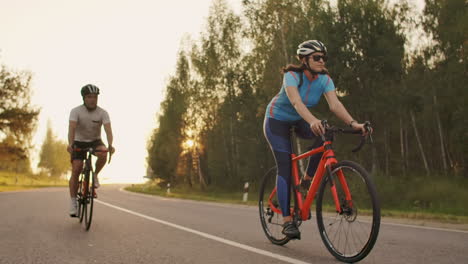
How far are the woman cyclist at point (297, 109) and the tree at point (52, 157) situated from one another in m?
102

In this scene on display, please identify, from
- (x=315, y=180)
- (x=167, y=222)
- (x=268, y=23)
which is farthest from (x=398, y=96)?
(x=315, y=180)

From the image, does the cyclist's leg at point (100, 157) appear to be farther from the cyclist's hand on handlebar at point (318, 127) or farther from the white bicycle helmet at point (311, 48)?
the cyclist's hand on handlebar at point (318, 127)

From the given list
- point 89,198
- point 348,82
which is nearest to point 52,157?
point 348,82

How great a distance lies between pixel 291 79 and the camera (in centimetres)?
432

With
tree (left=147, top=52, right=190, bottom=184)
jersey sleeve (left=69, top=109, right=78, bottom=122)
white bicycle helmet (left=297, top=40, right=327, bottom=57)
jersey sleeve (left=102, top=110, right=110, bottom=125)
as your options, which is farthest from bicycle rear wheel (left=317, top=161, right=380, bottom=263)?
tree (left=147, top=52, right=190, bottom=184)

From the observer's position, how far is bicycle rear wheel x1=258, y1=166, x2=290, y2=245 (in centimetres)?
487

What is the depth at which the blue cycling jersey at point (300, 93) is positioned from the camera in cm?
436

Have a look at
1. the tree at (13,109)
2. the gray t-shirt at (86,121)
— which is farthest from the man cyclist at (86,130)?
the tree at (13,109)

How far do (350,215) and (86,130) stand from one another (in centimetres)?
445

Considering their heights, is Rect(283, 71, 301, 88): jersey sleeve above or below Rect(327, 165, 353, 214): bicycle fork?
above

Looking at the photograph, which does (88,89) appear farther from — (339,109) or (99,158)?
(339,109)

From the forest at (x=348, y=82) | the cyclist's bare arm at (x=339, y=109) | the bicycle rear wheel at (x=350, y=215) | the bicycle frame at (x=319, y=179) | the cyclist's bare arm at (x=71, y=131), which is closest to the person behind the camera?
the bicycle rear wheel at (x=350, y=215)

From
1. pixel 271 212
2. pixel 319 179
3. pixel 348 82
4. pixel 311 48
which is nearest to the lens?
pixel 319 179

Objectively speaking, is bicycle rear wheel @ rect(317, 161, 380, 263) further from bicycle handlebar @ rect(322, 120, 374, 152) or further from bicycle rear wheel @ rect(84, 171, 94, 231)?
bicycle rear wheel @ rect(84, 171, 94, 231)
